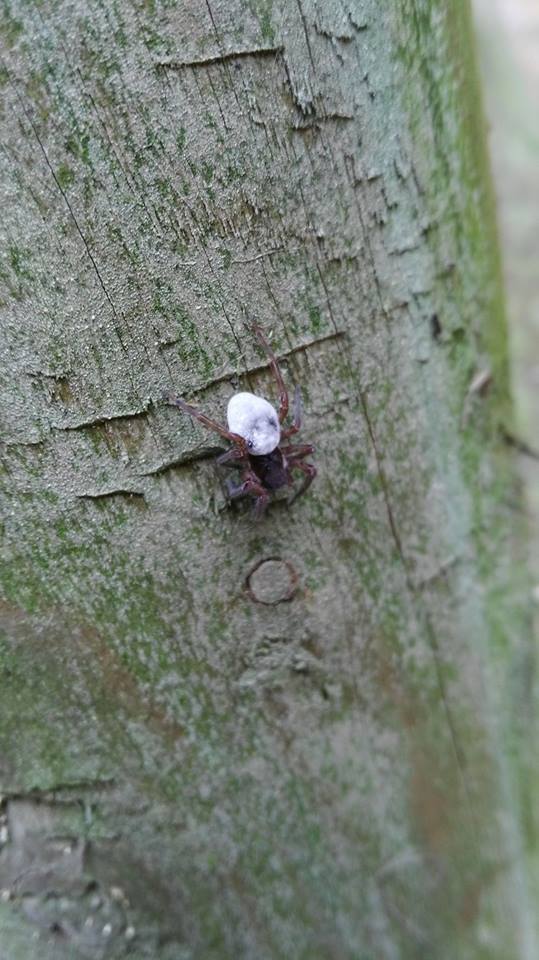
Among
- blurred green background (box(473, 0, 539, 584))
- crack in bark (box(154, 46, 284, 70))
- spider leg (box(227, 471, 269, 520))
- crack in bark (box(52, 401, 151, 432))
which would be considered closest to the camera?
crack in bark (box(154, 46, 284, 70))

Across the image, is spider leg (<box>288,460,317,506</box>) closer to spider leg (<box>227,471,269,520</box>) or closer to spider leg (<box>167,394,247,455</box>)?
spider leg (<box>227,471,269,520</box>)

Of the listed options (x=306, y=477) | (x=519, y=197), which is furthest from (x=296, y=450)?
(x=519, y=197)

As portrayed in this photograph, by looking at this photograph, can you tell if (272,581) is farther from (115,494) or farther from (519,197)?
(519,197)

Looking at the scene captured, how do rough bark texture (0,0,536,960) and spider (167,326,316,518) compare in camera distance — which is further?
spider (167,326,316,518)

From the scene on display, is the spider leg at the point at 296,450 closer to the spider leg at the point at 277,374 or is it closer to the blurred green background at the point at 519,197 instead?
the spider leg at the point at 277,374

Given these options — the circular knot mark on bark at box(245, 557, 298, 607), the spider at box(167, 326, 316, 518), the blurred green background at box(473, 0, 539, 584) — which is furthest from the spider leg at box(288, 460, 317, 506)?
the blurred green background at box(473, 0, 539, 584)

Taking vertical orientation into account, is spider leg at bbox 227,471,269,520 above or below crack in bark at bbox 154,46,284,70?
below
